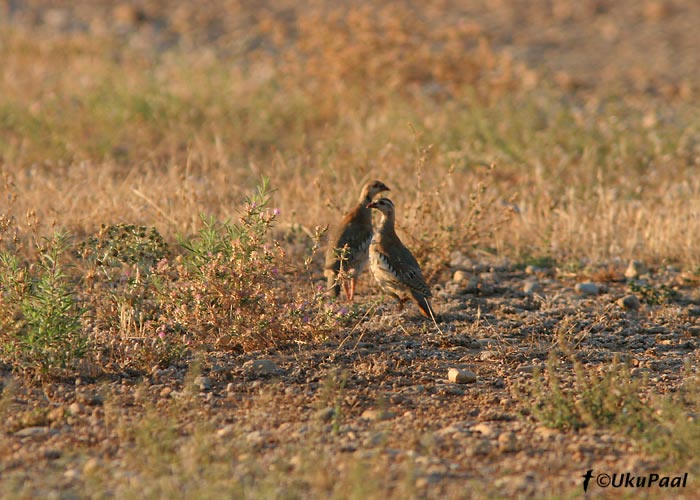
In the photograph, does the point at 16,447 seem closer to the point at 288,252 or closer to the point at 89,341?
the point at 89,341

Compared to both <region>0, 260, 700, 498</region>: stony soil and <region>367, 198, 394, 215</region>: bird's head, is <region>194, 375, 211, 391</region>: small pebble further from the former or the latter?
<region>367, 198, 394, 215</region>: bird's head

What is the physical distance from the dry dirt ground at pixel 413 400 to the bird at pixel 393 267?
18 centimetres

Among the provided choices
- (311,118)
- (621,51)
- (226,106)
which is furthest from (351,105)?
(621,51)

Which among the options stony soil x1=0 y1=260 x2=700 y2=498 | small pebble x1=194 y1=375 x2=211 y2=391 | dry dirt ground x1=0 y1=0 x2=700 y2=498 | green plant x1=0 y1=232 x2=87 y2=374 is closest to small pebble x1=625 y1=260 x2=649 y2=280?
dry dirt ground x1=0 y1=0 x2=700 y2=498

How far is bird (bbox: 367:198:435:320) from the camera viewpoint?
748cm

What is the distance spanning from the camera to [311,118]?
13180mm

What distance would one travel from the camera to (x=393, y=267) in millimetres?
7621

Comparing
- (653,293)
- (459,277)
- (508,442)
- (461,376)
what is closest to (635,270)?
(653,293)

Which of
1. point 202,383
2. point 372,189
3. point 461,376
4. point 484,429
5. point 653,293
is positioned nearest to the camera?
point 484,429

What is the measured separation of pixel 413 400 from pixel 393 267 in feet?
5.84

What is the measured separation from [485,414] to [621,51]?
1429 centimetres

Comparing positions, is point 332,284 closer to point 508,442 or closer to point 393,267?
point 393,267

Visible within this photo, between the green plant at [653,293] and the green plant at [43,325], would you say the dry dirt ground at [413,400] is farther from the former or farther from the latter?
the green plant at [43,325]

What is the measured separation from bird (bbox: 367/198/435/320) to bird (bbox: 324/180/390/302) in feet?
0.61
